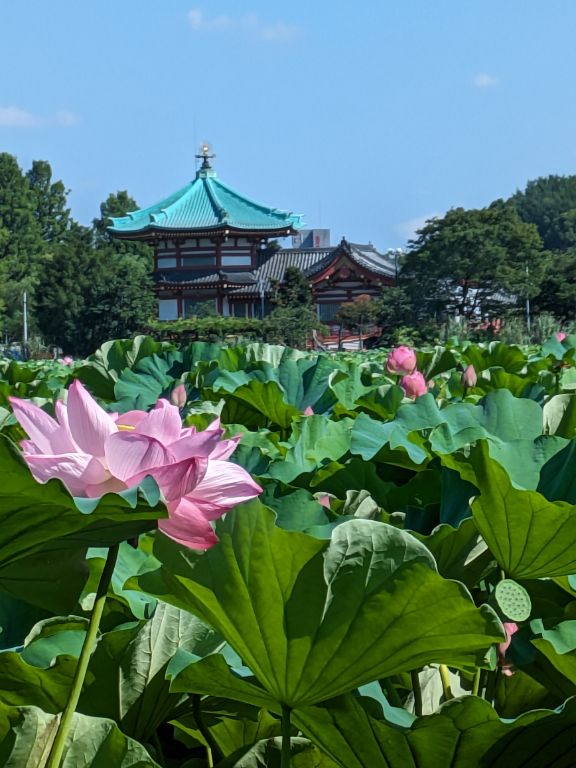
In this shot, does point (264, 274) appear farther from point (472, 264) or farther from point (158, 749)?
point (158, 749)

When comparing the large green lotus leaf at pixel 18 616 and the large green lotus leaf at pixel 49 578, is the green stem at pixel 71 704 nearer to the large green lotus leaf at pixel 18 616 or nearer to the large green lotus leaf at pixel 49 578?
the large green lotus leaf at pixel 49 578

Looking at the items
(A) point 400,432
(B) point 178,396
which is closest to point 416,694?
(A) point 400,432

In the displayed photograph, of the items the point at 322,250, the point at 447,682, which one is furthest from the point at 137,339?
the point at 322,250

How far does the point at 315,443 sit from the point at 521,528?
44 centimetres

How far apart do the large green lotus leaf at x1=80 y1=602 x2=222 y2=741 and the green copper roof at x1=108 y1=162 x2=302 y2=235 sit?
75.3 feet

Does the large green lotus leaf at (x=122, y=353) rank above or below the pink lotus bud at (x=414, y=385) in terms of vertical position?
above

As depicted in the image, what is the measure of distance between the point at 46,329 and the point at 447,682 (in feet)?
81.0

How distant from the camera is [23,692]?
1.48 feet

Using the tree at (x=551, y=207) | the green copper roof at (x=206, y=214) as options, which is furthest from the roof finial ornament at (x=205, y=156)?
the tree at (x=551, y=207)

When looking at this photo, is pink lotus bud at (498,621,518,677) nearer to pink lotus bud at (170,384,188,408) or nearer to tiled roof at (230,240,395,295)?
pink lotus bud at (170,384,188,408)

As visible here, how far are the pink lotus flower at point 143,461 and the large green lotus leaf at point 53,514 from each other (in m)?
A: 0.02

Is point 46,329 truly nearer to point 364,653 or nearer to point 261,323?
point 261,323

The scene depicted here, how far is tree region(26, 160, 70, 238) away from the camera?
130 ft

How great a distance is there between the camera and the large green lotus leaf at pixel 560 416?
0.96m
